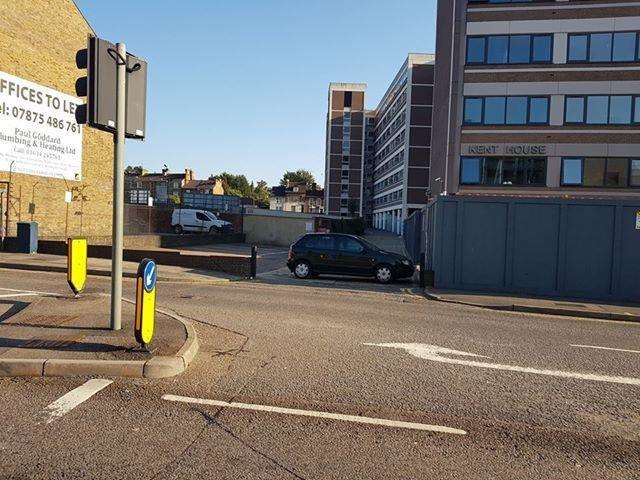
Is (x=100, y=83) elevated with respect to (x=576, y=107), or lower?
lower

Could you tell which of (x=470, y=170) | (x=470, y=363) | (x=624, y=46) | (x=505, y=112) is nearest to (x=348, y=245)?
(x=470, y=363)

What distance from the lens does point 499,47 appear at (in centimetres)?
3397

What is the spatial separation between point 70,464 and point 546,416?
157 inches

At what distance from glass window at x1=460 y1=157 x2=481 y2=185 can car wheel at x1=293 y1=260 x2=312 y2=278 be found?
21710 mm

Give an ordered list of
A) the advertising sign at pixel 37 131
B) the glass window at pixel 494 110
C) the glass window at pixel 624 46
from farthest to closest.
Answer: the glass window at pixel 494 110 → the glass window at pixel 624 46 → the advertising sign at pixel 37 131

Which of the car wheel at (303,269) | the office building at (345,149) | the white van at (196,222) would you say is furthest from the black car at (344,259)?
the office building at (345,149)

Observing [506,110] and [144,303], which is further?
[506,110]

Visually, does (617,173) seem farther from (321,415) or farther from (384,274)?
(321,415)

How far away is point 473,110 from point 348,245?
73.0ft

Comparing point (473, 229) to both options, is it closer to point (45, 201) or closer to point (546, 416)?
point (546, 416)

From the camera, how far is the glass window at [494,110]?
112 feet

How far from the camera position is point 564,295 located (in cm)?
1388

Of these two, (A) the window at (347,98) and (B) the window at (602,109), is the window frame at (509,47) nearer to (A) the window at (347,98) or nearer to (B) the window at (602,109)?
(B) the window at (602,109)

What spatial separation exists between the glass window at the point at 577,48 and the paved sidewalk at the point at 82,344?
34138 mm
